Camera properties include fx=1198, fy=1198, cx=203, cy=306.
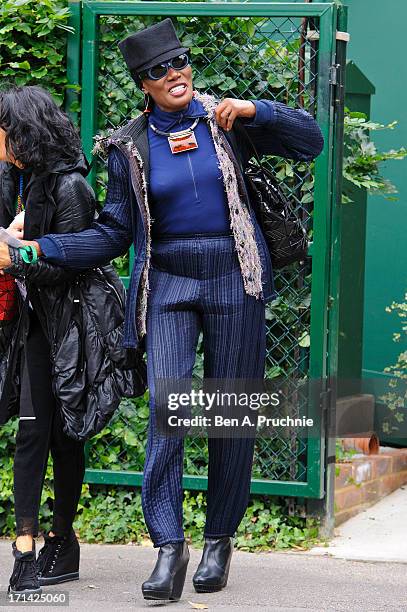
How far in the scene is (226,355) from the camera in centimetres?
433

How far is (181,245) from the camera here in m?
4.26

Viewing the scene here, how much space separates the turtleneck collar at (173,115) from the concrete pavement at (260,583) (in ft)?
5.57

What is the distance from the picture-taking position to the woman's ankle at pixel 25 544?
4234 millimetres

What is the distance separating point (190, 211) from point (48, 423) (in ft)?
3.03

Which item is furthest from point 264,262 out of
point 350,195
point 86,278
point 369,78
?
point 369,78

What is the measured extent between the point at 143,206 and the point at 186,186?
169 mm

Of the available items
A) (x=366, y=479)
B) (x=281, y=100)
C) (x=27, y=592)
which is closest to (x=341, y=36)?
(x=281, y=100)

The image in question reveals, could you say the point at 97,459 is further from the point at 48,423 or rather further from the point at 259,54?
the point at 259,54

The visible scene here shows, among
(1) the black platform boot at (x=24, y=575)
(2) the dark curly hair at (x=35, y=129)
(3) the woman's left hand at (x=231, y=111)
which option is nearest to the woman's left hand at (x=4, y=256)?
(2) the dark curly hair at (x=35, y=129)

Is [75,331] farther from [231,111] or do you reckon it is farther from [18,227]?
[231,111]

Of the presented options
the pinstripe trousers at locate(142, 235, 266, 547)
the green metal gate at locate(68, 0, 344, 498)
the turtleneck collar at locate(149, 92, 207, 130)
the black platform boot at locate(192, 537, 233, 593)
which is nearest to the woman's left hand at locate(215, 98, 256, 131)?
the turtleneck collar at locate(149, 92, 207, 130)

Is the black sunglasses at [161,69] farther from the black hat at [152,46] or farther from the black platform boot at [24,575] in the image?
the black platform boot at [24,575]

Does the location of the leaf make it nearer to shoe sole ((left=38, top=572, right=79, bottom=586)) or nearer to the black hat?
the black hat

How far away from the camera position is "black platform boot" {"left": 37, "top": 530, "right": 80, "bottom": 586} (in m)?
4.50
